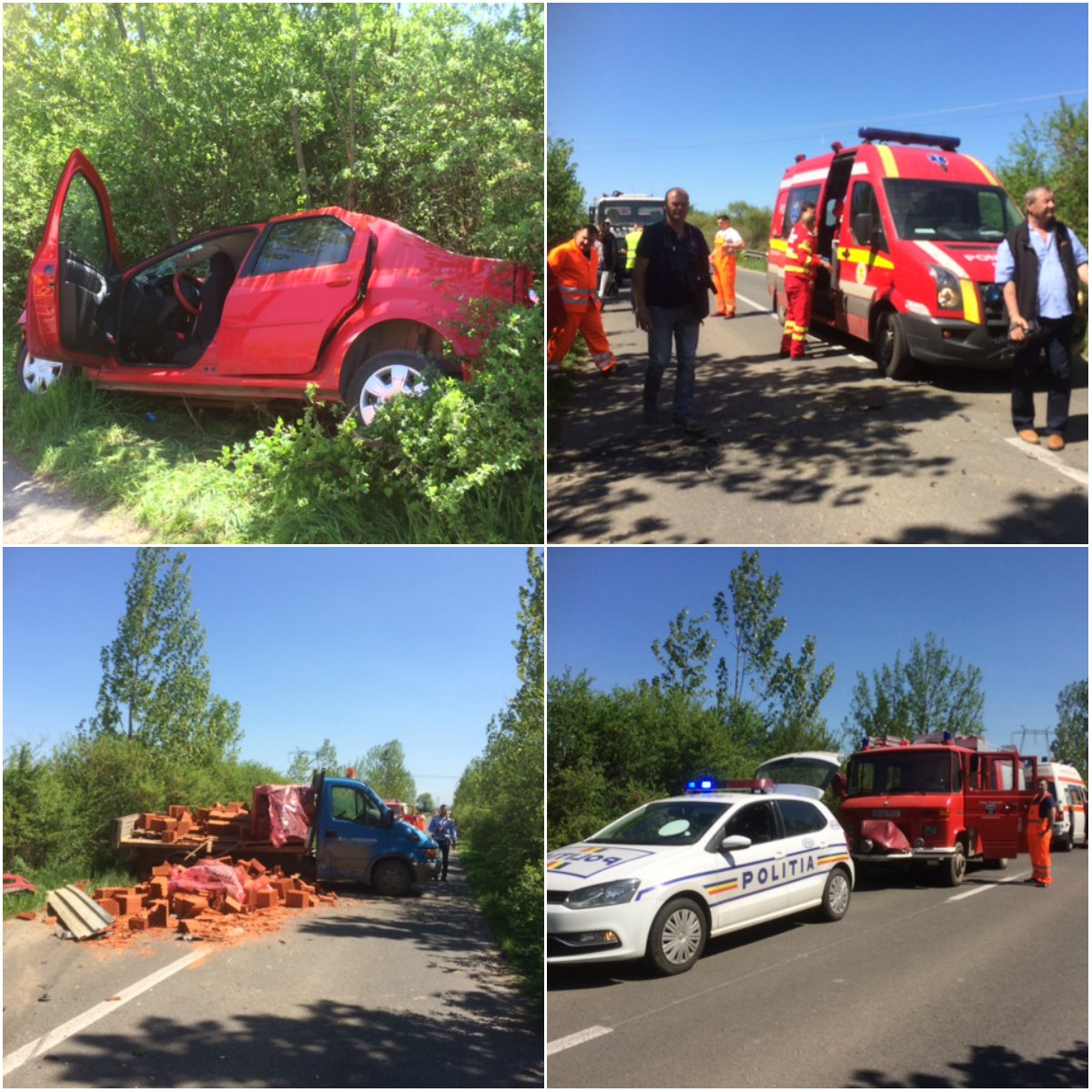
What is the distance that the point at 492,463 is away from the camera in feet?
16.0

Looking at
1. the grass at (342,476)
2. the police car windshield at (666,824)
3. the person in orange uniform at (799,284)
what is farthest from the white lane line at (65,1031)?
the person in orange uniform at (799,284)

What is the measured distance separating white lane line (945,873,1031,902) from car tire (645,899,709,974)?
2.67 m

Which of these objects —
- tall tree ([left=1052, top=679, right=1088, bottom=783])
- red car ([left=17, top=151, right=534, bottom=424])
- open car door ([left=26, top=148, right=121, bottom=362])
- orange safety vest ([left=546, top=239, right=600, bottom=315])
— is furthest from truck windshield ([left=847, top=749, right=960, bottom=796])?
open car door ([left=26, top=148, right=121, bottom=362])

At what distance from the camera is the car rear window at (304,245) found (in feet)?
16.3

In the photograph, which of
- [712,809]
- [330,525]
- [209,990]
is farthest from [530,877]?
[330,525]

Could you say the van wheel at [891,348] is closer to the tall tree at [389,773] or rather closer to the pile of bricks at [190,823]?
the tall tree at [389,773]

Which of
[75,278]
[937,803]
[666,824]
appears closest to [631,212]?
[75,278]

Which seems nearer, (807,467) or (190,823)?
(190,823)

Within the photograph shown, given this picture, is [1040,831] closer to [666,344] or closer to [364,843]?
[666,344]

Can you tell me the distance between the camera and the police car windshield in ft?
16.7

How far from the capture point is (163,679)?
507 centimetres

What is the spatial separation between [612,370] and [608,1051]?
3835 millimetres

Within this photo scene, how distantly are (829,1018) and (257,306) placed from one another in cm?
418

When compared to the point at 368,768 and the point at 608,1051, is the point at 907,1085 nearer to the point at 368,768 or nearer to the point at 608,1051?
the point at 608,1051
